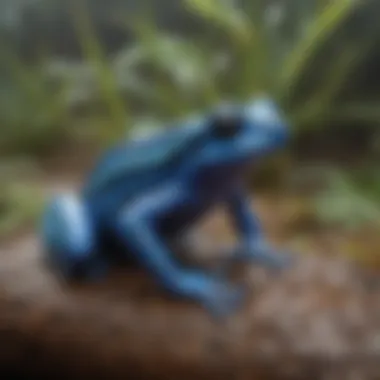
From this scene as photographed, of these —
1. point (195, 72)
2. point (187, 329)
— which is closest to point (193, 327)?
point (187, 329)

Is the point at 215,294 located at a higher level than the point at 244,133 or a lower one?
lower

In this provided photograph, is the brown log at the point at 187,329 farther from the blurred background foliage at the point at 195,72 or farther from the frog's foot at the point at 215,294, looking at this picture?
the blurred background foliage at the point at 195,72

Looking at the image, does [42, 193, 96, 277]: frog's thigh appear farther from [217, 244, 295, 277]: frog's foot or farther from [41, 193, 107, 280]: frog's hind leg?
[217, 244, 295, 277]: frog's foot

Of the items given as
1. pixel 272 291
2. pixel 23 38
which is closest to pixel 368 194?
pixel 272 291

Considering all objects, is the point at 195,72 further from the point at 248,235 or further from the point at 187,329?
the point at 187,329

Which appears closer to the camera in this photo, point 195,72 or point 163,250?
point 163,250

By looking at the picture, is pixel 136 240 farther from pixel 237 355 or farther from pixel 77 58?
pixel 77 58
